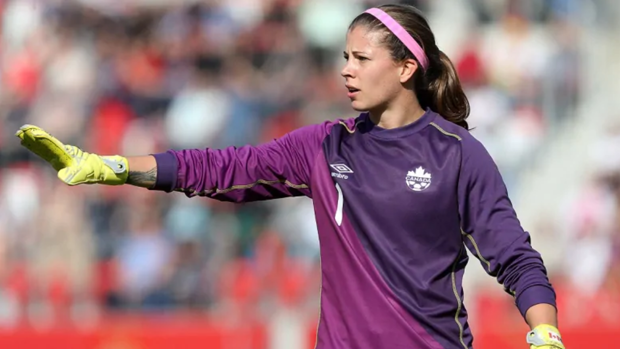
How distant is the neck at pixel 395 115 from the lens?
432 centimetres

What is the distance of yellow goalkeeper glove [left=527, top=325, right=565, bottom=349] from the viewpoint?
3.72m

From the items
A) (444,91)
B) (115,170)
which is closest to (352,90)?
(444,91)

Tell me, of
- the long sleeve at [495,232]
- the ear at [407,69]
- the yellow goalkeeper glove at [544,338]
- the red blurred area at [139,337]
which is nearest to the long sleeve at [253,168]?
the ear at [407,69]

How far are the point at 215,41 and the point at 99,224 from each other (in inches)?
97.9

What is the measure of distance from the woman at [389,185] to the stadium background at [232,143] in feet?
14.2

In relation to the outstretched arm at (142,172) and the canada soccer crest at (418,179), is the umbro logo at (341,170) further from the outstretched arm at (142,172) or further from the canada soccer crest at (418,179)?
the outstretched arm at (142,172)

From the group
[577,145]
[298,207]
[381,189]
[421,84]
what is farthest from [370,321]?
[577,145]

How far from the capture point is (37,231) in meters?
9.98

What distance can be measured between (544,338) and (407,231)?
66cm

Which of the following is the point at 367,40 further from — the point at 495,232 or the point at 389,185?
the point at 495,232

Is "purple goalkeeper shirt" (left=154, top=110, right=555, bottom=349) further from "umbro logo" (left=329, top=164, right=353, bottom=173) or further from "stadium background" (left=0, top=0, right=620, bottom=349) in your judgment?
"stadium background" (left=0, top=0, right=620, bottom=349)

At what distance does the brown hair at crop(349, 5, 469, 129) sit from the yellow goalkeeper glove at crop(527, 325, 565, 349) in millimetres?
1002

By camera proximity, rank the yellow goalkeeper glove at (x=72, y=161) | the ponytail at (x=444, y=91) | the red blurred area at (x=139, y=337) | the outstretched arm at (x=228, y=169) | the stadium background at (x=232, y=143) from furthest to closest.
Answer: the stadium background at (x=232, y=143) → the red blurred area at (x=139, y=337) → the ponytail at (x=444, y=91) → the outstretched arm at (x=228, y=169) → the yellow goalkeeper glove at (x=72, y=161)

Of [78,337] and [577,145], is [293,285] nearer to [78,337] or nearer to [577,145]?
[78,337]
